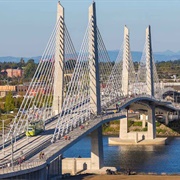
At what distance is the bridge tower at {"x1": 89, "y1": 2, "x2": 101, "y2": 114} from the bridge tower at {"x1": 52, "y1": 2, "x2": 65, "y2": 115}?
6.52 ft

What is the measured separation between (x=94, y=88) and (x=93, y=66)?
144cm

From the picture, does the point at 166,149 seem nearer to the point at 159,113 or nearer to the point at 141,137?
the point at 141,137

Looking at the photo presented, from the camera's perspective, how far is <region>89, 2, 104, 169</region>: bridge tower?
51669 mm

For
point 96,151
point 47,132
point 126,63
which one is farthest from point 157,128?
point 47,132

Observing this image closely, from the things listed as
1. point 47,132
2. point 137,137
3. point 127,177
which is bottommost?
point 127,177

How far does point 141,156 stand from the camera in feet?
208

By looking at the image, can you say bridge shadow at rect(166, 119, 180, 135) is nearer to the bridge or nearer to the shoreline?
the bridge

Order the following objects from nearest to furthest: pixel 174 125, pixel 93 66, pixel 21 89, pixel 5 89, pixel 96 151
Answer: pixel 96 151 < pixel 93 66 < pixel 174 125 < pixel 21 89 < pixel 5 89

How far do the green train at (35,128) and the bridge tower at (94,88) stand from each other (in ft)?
19.0

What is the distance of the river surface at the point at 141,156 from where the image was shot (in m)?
54.9

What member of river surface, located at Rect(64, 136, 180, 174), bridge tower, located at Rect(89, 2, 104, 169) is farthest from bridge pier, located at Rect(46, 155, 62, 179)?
river surface, located at Rect(64, 136, 180, 174)

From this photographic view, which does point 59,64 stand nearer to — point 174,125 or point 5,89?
point 174,125

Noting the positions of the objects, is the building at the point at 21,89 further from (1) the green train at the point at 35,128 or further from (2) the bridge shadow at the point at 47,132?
(1) the green train at the point at 35,128

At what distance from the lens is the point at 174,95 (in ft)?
352
